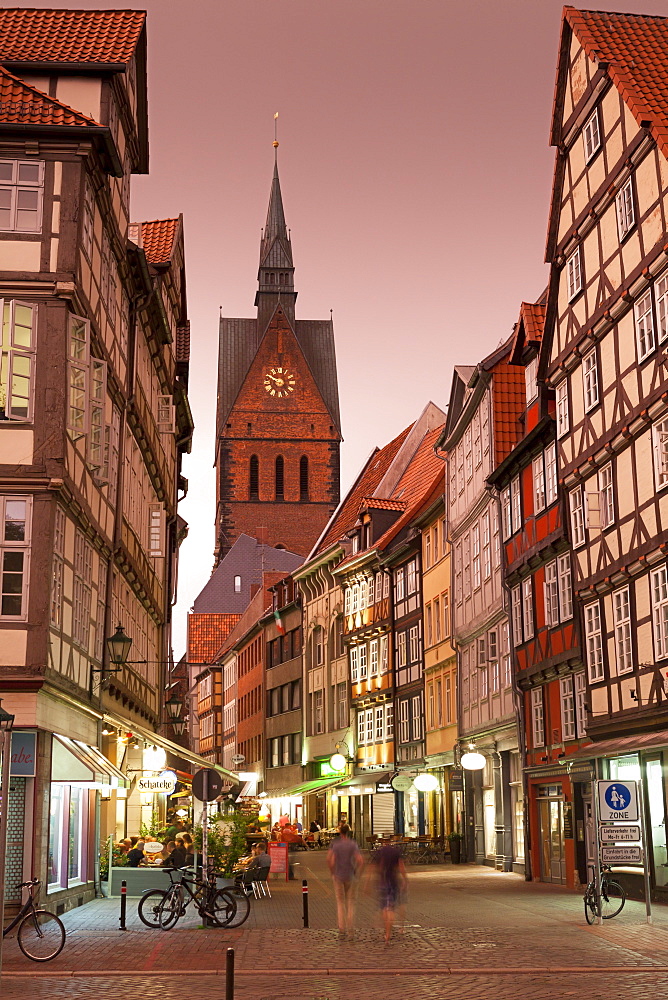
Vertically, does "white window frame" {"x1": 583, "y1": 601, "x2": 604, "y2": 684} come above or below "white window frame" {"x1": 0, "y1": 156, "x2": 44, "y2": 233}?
below

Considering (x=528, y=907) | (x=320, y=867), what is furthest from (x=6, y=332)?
(x=320, y=867)

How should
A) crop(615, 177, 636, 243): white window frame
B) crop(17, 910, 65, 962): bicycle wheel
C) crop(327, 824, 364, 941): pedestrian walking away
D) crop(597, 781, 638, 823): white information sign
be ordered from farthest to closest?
1. crop(615, 177, 636, 243): white window frame
2. crop(597, 781, 638, 823): white information sign
3. crop(327, 824, 364, 941): pedestrian walking away
4. crop(17, 910, 65, 962): bicycle wheel

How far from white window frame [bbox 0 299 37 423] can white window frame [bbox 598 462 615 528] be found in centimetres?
1133

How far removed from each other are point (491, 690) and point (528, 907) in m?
13.9

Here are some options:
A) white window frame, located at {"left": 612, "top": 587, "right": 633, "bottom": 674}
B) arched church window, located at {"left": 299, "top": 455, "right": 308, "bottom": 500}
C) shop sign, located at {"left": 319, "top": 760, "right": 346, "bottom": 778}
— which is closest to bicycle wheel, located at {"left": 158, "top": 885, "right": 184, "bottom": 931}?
white window frame, located at {"left": 612, "top": 587, "right": 633, "bottom": 674}

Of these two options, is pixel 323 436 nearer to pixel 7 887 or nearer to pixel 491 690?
pixel 491 690

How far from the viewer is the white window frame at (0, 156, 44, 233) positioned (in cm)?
2070

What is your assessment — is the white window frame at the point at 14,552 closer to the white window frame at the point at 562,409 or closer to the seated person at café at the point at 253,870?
the seated person at café at the point at 253,870

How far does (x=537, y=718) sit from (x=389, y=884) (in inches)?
541

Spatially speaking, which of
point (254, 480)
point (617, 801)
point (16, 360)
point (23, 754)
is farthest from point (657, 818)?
point (254, 480)

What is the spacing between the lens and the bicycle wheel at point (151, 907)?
19.8m

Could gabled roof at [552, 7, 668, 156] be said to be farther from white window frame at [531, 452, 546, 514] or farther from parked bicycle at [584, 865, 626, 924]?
parked bicycle at [584, 865, 626, 924]

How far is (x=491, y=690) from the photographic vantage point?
121 feet

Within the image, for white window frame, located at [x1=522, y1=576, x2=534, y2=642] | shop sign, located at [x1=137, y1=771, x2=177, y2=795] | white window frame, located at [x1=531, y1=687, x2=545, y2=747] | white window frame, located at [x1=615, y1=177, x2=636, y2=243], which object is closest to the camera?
white window frame, located at [x1=615, y1=177, x2=636, y2=243]
